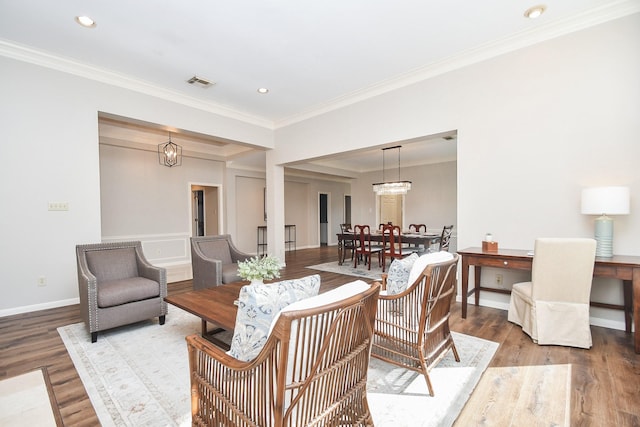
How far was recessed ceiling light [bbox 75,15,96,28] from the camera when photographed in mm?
2871

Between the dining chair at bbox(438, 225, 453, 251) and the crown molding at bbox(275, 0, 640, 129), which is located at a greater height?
the crown molding at bbox(275, 0, 640, 129)

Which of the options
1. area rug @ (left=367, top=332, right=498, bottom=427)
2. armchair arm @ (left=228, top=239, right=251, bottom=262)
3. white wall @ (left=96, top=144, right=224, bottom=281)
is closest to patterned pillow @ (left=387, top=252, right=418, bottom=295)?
area rug @ (left=367, top=332, right=498, bottom=427)

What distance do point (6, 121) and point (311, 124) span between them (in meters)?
4.16

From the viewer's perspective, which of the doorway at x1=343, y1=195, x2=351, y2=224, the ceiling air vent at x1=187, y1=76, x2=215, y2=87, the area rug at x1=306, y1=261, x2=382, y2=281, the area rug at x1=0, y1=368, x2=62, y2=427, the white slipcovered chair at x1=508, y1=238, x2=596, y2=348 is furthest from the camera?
the doorway at x1=343, y1=195, x2=351, y2=224

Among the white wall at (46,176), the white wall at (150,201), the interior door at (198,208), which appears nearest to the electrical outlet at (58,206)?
the white wall at (46,176)

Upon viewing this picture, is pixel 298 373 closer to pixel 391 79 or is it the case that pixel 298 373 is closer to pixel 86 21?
pixel 86 21

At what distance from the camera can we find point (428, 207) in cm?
832

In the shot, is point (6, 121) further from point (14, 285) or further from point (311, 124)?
point (311, 124)

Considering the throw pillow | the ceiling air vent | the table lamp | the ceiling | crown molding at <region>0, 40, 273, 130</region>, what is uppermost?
the ceiling

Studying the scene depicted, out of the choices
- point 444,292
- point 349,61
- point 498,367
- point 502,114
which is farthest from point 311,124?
point 498,367

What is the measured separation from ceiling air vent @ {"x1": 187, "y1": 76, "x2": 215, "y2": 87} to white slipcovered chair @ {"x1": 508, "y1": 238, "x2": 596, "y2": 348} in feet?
14.9

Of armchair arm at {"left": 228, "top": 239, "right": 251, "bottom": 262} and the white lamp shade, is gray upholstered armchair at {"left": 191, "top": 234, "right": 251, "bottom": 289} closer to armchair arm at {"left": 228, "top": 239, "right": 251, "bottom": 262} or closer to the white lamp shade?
armchair arm at {"left": 228, "top": 239, "right": 251, "bottom": 262}

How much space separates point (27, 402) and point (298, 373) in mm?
1983

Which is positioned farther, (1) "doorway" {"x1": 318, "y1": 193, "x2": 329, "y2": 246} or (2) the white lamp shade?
(1) "doorway" {"x1": 318, "y1": 193, "x2": 329, "y2": 246}
